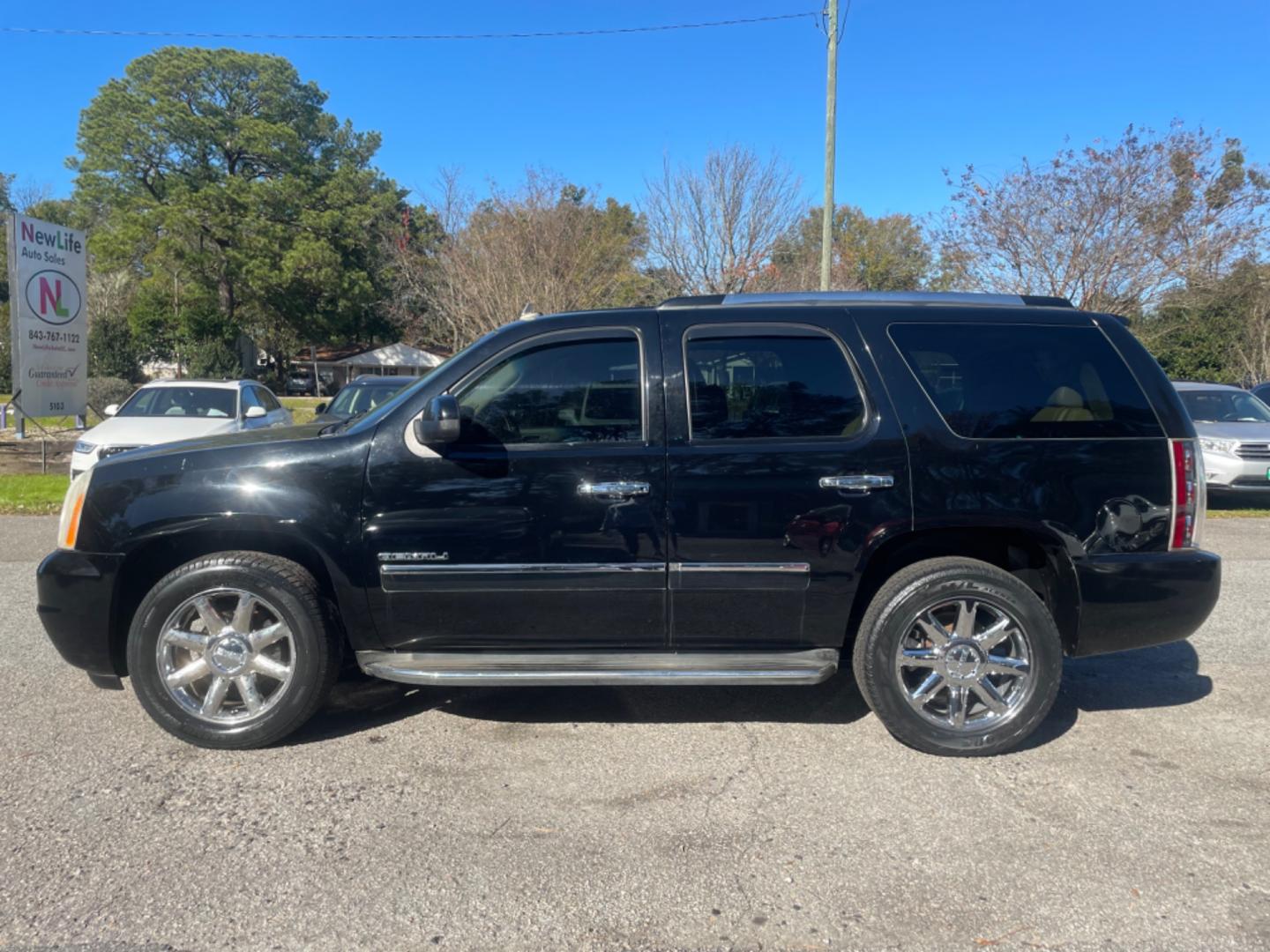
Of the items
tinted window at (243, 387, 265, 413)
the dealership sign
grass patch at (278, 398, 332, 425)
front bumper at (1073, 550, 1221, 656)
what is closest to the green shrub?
grass patch at (278, 398, 332, 425)

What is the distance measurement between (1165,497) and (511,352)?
2982 millimetres

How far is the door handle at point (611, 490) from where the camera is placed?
3.80 metres

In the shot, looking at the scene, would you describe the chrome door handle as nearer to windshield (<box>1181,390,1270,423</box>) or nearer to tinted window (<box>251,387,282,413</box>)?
windshield (<box>1181,390,1270,423</box>)

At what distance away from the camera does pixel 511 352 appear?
4000 millimetres

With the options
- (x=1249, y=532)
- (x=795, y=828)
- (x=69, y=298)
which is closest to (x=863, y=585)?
(x=795, y=828)

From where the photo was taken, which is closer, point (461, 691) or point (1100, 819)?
point (1100, 819)

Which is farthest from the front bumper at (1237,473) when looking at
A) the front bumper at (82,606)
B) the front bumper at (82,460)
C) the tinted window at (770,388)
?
the front bumper at (82,460)

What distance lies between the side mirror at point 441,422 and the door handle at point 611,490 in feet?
1.93

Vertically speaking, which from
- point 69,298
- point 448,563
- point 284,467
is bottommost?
point 448,563

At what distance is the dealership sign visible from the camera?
48.1ft

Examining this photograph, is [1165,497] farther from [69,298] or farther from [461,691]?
[69,298]

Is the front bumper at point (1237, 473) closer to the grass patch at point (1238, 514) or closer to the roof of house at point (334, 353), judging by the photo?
the grass patch at point (1238, 514)

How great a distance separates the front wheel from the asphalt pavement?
14 cm

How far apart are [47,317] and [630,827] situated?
53.4 feet
